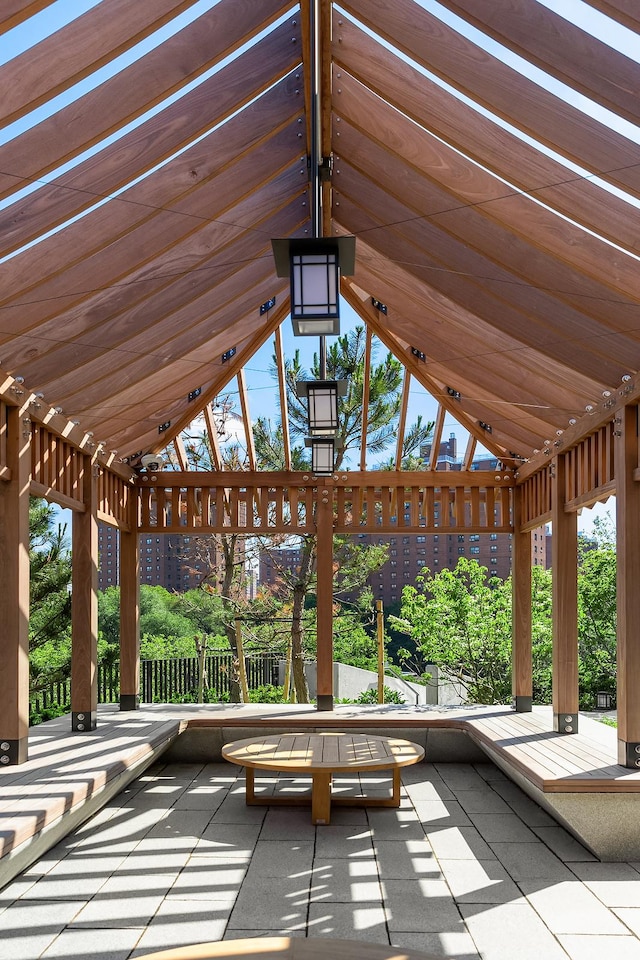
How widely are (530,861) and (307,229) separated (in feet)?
15.5

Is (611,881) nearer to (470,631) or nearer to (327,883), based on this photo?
(327,883)

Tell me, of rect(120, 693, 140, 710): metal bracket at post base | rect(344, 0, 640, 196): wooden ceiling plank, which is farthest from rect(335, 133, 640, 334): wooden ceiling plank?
rect(120, 693, 140, 710): metal bracket at post base

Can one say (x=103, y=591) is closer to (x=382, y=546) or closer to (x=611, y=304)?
(x=382, y=546)

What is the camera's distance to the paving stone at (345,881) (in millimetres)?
4535

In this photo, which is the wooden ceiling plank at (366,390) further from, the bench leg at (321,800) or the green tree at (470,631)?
the bench leg at (321,800)

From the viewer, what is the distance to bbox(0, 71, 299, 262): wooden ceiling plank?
4.14m

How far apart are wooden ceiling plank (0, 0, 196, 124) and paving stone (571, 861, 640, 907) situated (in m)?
4.69

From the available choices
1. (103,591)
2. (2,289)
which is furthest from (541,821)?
(103,591)

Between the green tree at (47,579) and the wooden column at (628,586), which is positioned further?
the green tree at (47,579)

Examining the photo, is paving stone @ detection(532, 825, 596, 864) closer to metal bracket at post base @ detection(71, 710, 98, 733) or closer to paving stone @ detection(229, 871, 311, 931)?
paving stone @ detection(229, 871, 311, 931)

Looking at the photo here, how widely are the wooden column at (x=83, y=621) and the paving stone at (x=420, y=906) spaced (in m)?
3.69

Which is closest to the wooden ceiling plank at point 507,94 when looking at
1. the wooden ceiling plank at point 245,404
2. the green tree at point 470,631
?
the wooden ceiling plank at point 245,404

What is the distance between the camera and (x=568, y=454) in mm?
7629

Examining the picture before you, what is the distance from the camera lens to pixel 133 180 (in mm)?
4285
